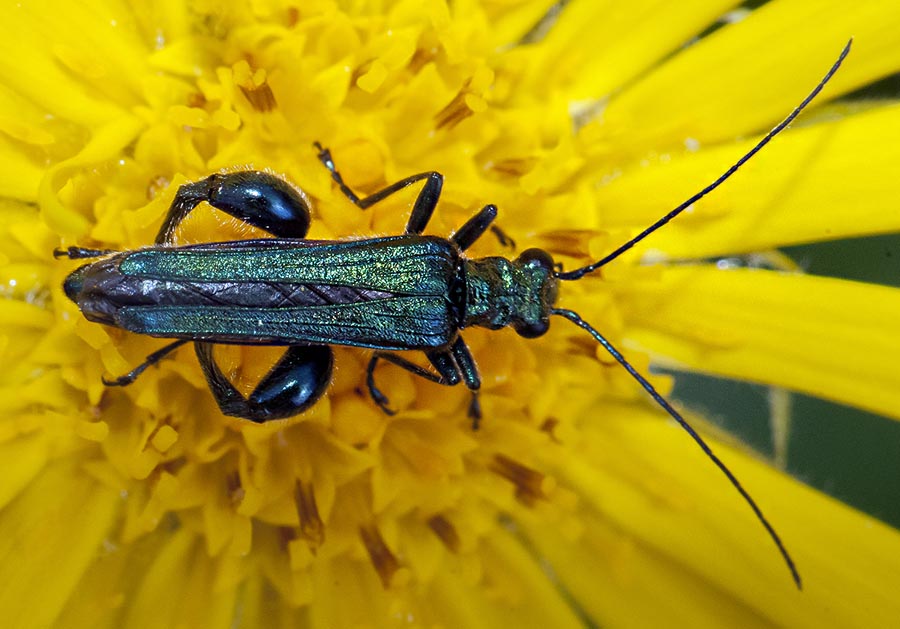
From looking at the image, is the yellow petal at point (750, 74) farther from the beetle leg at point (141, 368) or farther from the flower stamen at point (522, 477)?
the beetle leg at point (141, 368)

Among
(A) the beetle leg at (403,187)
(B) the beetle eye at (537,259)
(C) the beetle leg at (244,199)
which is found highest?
(C) the beetle leg at (244,199)

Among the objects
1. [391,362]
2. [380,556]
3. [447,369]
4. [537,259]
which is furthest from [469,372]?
Result: [380,556]

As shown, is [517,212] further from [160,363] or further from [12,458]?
[12,458]

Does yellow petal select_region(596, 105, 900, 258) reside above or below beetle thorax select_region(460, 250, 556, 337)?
→ below

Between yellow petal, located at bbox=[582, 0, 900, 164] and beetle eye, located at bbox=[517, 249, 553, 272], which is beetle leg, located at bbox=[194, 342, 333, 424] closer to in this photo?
beetle eye, located at bbox=[517, 249, 553, 272]

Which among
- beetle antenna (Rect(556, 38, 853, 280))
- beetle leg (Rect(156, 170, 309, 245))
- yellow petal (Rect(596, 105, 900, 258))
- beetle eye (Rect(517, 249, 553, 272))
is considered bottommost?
yellow petal (Rect(596, 105, 900, 258))

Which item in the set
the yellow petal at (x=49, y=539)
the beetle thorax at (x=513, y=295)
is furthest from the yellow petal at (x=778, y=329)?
the yellow petal at (x=49, y=539)

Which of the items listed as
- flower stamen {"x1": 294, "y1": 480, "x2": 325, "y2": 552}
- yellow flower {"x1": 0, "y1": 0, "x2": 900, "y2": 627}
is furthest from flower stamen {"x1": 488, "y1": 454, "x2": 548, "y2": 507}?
flower stamen {"x1": 294, "y1": 480, "x2": 325, "y2": 552}
